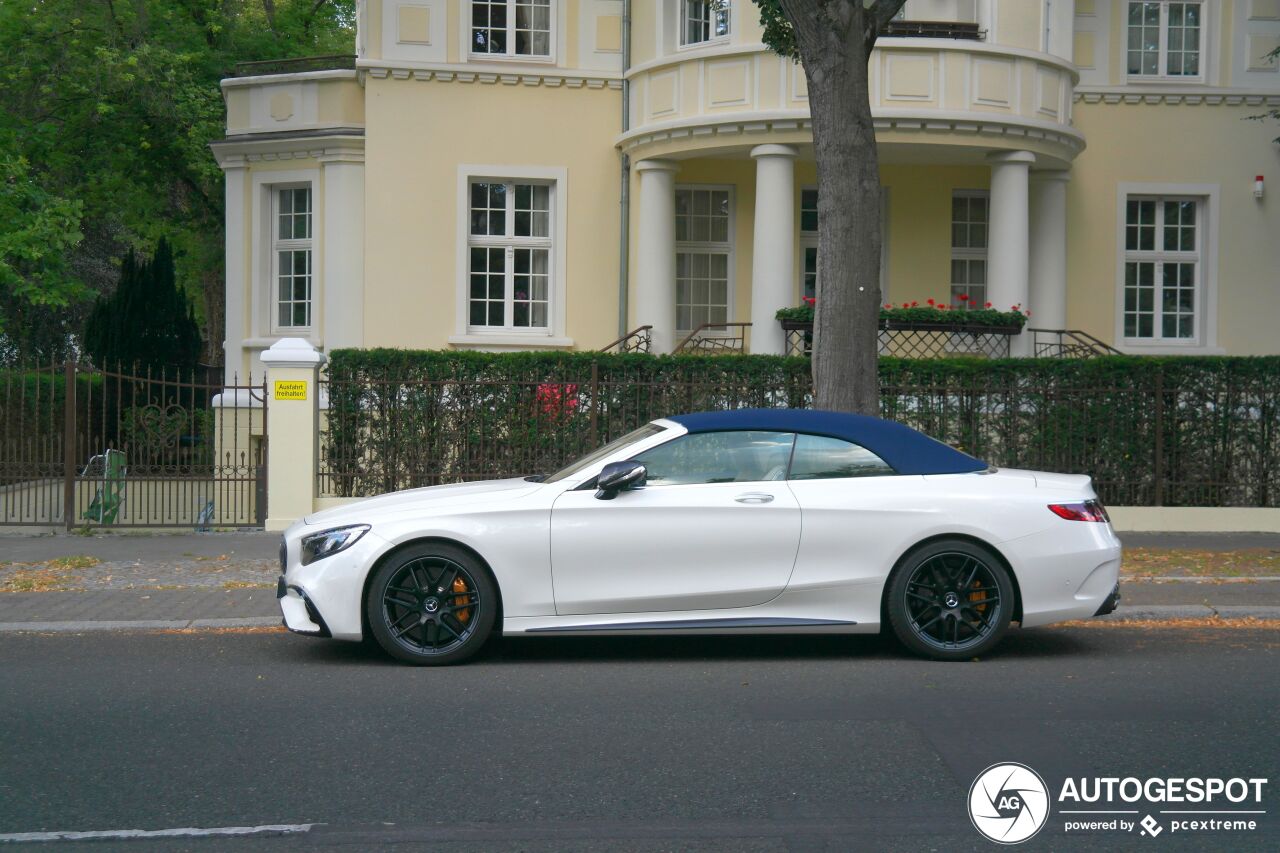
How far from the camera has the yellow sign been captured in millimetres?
13875

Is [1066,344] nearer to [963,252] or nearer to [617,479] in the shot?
[963,252]

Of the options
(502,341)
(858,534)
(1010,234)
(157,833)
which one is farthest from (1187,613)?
(502,341)

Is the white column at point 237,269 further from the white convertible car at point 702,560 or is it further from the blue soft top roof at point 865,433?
the blue soft top roof at point 865,433

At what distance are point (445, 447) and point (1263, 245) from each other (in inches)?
518

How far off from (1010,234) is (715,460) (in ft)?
37.4

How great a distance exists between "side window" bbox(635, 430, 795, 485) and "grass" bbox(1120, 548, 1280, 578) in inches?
180

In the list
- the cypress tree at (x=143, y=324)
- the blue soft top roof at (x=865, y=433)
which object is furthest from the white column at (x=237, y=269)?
the blue soft top roof at (x=865, y=433)

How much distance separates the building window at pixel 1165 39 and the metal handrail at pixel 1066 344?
4.22m

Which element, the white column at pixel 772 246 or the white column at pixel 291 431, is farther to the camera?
the white column at pixel 772 246

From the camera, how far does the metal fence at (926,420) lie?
47.3 ft

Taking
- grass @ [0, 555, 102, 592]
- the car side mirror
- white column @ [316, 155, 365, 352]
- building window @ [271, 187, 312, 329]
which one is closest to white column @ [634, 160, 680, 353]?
white column @ [316, 155, 365, 352]

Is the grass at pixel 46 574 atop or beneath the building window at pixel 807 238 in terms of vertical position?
beneath

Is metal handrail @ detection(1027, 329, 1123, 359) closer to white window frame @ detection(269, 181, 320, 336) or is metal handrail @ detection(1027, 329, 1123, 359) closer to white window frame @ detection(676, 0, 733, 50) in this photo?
white window frame @ detection(676, 0, 733, 50)

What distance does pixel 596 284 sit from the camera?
65.1 feet
